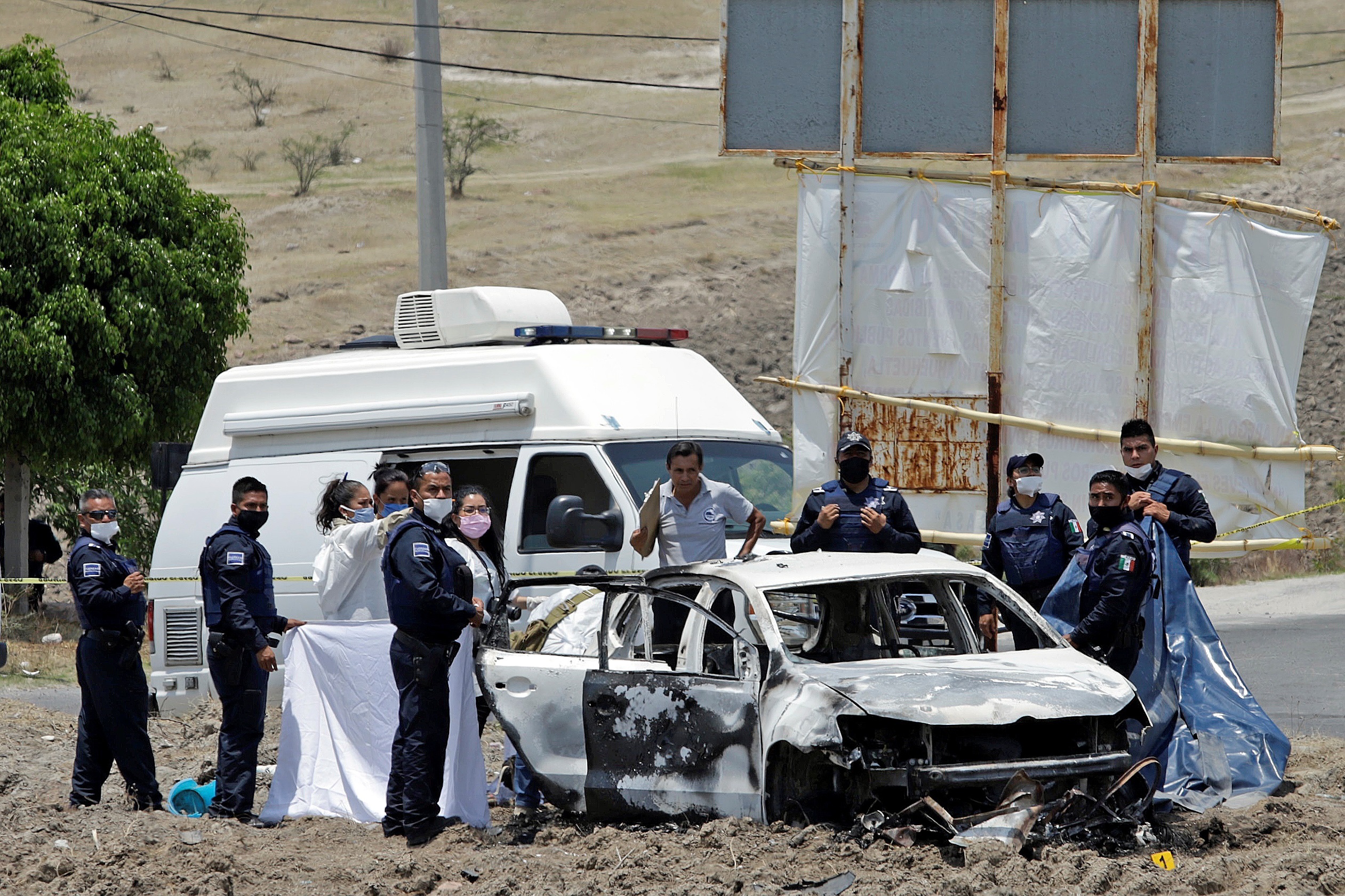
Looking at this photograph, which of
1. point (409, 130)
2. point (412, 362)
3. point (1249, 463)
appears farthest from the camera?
point (409, 130)

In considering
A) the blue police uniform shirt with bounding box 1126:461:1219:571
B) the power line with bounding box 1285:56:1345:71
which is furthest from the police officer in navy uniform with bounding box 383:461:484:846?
the power line with bounding box 1285:56:1345:71

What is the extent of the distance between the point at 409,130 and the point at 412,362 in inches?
2274

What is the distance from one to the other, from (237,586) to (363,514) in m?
1.01

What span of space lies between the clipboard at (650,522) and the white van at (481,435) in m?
0.78

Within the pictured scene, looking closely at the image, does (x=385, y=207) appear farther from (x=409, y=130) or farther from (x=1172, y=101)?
(x=1172, y=101)

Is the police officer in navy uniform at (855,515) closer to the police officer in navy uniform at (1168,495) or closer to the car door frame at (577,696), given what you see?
the police officer in navy uniform at (1168,495)

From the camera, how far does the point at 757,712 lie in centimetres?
634

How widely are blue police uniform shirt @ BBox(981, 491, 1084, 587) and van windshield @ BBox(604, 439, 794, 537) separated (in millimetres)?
1725

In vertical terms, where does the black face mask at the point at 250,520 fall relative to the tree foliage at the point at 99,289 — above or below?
below

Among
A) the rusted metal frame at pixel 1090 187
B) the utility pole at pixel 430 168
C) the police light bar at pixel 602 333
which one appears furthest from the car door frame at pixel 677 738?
the utility pole at pixel 430 168

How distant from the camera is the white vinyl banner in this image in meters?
9.88

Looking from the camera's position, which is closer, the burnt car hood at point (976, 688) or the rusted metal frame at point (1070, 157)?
the burnt car hood at point (976, 688)

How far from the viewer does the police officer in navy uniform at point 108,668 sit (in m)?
7.74

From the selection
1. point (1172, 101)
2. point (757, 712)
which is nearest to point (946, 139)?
point (1172, 101)
